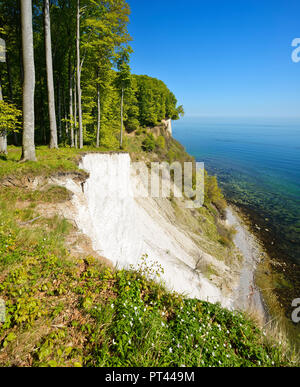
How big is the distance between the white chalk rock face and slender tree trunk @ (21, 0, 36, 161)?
2.38m

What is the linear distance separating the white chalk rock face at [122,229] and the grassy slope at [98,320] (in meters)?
3.45

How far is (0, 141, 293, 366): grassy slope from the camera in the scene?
257 centimetres

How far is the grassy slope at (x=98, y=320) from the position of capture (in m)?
2.57

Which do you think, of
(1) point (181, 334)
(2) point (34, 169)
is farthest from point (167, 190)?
(1) point (181, 334)

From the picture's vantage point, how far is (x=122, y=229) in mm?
11523

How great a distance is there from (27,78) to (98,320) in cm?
923
